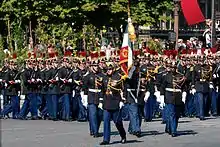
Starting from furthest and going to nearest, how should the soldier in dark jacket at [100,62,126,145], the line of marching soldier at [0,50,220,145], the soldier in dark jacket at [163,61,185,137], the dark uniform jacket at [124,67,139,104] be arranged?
the line of marching soldier at [0,50,220,145] → the dark uniform jacket at [124,67,139,104] → the soldier in dark jacket at [163,61,185,137] → the soldier in dark jacket at [100,62,126,145]

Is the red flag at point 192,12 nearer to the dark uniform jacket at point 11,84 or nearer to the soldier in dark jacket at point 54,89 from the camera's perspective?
the soldier in dark jacket at point 54,89

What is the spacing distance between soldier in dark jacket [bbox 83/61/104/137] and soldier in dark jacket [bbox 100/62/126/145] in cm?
70

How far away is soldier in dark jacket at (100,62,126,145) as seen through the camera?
16.2 m

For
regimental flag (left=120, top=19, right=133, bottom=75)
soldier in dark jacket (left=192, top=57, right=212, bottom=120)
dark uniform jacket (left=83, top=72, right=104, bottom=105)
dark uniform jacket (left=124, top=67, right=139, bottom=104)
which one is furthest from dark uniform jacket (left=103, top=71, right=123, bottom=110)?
soldier in dark jacket (left=192, top=57, right=212, bottom=120)

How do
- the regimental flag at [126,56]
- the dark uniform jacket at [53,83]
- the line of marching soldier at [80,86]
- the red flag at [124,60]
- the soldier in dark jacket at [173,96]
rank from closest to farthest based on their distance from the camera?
1. the red flag at [124,60]
2. the regimental flag at [126,56]
3. the soldier in dark jacket at [173,96]
4. the line of marching soldier at [80,86]
5. the dark uniform jacket at [53,83]

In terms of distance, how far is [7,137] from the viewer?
698 inches

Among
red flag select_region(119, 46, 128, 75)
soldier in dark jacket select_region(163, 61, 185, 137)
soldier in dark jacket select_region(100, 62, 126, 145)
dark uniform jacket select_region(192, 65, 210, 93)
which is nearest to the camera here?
soldier in dark jacket select_region(100, 62, 126, 145)

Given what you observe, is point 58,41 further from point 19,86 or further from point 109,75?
point 109,75

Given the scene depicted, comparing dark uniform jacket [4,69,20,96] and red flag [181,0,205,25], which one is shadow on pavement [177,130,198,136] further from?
dark uniform jacket [4,69,20,96]

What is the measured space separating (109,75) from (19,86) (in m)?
6.96

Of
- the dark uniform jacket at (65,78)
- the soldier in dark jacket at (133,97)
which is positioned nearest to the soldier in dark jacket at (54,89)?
the dark uniform jacket at (65,78)

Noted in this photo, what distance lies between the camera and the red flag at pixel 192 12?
A: 22969 millimetres

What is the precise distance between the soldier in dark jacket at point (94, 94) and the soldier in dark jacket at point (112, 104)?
699 millimetres

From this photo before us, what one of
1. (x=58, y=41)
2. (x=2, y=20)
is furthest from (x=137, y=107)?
(x=2, y=20)
